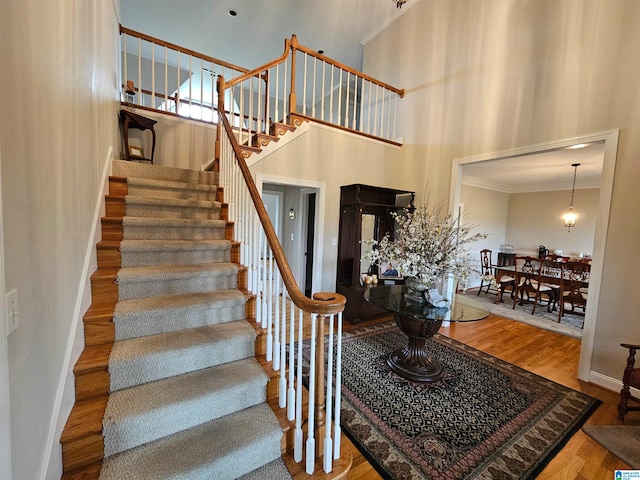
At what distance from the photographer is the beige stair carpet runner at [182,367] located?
129cm

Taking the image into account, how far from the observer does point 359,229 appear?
3.91 metres

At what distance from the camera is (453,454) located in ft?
5.64

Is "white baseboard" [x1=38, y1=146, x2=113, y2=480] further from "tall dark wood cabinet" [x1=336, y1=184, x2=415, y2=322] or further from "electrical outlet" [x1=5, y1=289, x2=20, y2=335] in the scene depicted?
"tall dark wood cabinet" [x1=336, y1=184, x2=415, y2=322]

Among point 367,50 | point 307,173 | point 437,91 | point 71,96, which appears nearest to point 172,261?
point 71,96

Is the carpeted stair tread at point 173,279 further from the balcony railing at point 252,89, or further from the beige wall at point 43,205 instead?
the balcony railing at point 252,89

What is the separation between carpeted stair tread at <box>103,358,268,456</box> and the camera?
1288mm

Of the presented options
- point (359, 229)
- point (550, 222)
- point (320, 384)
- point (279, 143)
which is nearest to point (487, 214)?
point (550, 222)

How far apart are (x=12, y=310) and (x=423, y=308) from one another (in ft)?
8.28

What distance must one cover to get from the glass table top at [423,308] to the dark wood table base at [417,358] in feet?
0.39

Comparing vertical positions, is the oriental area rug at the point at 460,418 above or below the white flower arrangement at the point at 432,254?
below

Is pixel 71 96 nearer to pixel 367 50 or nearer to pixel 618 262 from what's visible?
pixel 618 262

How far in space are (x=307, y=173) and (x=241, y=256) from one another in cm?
187

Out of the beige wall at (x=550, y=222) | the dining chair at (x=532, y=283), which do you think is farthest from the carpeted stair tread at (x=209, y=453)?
the beige wall at (x=550, y=222)

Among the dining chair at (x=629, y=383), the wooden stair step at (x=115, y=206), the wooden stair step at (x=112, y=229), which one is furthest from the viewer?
the wooden stair step at (x=115, y=206)
